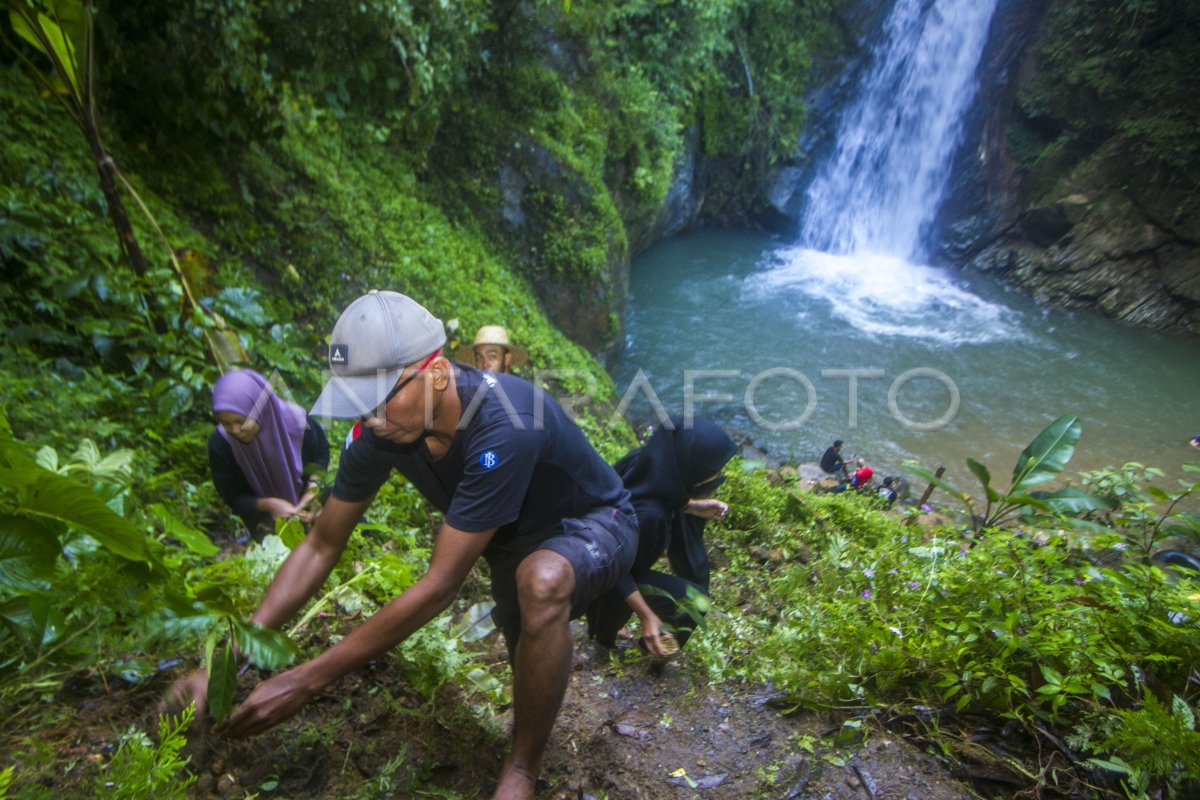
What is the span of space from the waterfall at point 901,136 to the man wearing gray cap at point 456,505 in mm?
17648

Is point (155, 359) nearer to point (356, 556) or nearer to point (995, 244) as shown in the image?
point (356, 556)

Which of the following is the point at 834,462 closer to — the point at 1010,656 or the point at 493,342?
the point at 493,342

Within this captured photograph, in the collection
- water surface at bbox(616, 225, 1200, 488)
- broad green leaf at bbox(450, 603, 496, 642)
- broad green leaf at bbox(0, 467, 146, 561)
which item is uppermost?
broad green leaf at bbox(0, 467, 146, 561)

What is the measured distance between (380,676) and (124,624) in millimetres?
843

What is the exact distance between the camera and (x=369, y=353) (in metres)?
2.04

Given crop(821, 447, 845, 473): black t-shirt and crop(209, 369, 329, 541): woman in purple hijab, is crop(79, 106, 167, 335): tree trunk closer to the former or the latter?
crop(209, 369, 329, 541): woman in purple hijab

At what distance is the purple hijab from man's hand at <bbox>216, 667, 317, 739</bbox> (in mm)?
1696

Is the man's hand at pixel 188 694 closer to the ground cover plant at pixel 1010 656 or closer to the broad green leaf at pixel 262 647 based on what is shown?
the broad green leaf at pixel 262 647

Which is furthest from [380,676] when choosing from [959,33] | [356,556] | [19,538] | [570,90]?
[959,33]

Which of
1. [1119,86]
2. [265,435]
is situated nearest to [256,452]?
[265,435]

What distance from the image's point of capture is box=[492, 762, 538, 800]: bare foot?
2.18 meters

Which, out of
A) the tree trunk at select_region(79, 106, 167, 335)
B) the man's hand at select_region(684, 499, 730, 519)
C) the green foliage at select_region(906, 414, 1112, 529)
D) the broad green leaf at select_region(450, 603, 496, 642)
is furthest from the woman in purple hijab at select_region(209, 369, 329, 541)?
the green foliage at select_region(906, 414, 1112, 529)

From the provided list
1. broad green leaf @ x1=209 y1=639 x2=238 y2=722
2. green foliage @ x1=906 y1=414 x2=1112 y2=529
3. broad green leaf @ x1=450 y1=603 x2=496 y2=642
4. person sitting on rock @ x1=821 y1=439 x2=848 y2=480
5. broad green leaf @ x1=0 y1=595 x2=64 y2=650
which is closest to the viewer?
broad green leaf @ x1=0 y1=595 x2=64 y2=650

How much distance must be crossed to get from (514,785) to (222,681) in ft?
3.02
